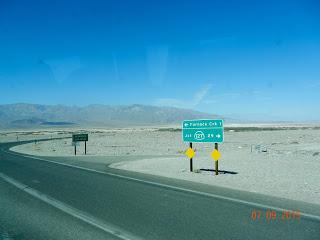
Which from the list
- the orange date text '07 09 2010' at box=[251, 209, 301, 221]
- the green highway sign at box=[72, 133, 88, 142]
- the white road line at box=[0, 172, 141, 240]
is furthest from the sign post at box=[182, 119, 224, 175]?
the green highway sign at box=[72, 133, 88, 142]

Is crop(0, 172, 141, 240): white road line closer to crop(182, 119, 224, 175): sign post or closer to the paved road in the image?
the paved road

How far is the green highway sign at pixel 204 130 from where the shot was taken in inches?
667

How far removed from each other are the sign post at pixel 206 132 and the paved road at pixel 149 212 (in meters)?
3.59

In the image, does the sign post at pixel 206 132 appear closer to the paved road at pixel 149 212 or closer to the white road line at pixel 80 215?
the paved road at pixel 149 212

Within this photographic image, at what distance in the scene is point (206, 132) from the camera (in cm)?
1758

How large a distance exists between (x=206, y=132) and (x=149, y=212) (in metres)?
9.08

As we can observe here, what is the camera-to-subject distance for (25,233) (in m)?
7.27

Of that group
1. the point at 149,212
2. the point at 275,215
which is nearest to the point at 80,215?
the point at 149,212

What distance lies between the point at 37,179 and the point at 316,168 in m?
11.7

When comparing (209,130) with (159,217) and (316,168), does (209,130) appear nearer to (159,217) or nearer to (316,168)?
(316,168)

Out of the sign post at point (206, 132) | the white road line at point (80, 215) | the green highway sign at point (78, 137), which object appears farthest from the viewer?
the green highway sign at point (78, 137)

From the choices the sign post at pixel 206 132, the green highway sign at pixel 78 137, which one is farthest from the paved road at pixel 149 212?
the green highway sign at pixel 78 137

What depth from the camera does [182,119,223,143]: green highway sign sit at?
55.6 feet

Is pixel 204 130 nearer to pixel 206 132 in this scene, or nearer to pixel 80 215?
pixel 206 132
